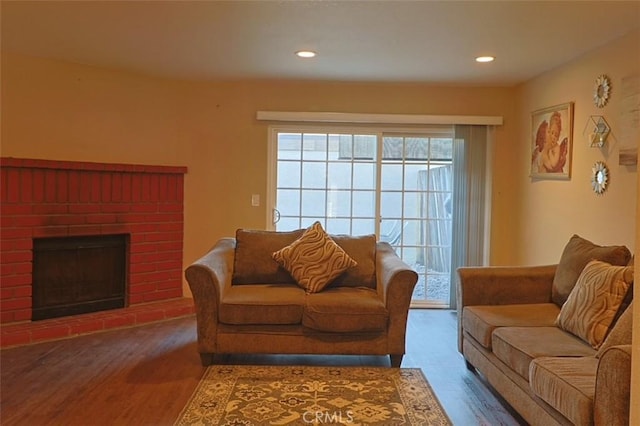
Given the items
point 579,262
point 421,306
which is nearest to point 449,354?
point 579,262

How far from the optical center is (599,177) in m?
3.76

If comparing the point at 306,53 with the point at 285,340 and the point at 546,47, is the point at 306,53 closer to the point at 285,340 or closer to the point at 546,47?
the point at 546,47

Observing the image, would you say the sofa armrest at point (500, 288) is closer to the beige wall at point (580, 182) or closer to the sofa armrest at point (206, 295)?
the beige wall at point (580, 182)

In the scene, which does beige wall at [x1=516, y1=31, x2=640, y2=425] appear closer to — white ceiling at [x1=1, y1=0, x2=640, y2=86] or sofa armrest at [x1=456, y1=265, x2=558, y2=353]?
white ceiling at [x1=1, y1=0, x2=640, y2=86]

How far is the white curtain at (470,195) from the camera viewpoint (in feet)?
17.4

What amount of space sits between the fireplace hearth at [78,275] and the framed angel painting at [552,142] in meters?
3.75

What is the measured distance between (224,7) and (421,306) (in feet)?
11.6

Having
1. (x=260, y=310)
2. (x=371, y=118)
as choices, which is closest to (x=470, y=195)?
(x=371, y=118)

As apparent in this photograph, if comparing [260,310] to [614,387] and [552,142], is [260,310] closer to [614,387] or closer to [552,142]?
[614,387]

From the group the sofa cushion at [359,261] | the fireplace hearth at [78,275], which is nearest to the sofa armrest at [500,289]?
the sofa cushion at [359,261]

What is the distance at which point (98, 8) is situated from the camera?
320cm

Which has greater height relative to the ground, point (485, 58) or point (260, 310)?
point (485, 58)

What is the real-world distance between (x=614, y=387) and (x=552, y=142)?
2.95 m

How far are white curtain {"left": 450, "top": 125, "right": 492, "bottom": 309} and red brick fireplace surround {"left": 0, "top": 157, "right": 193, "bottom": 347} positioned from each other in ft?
8.75
